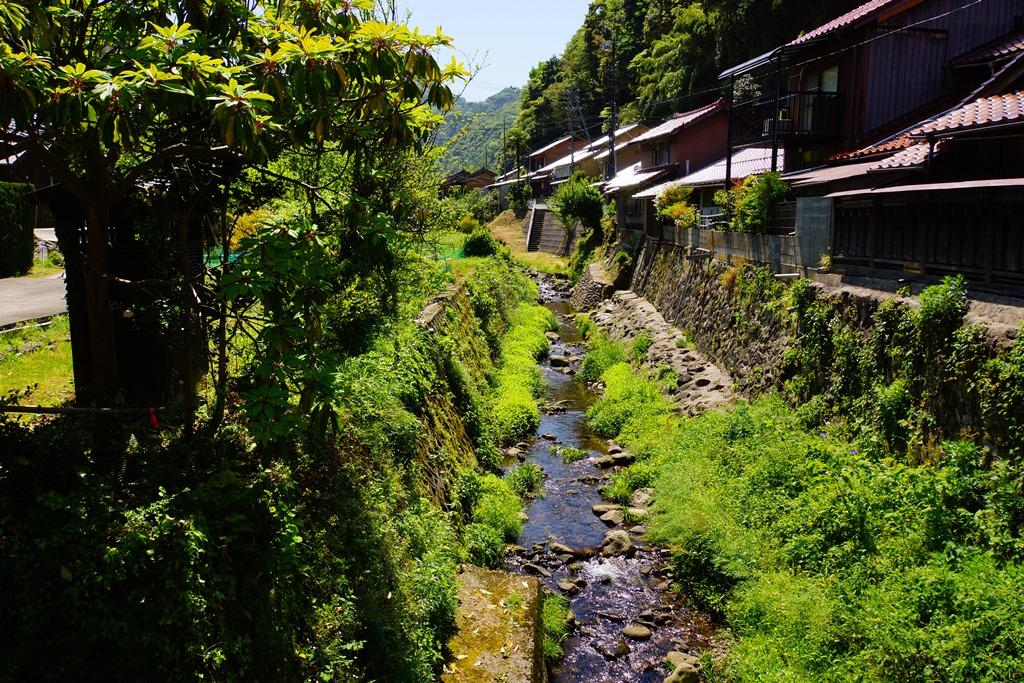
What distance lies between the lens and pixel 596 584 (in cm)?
1195

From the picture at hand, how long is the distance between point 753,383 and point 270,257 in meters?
13.7

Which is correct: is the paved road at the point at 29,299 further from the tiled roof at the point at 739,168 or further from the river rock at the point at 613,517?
the tiled roof at the point at 739,168

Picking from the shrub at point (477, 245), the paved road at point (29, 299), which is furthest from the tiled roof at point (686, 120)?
the paved road at point (29, 299)

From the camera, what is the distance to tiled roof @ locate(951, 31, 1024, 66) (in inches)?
742

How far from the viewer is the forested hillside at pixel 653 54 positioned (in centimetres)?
4347

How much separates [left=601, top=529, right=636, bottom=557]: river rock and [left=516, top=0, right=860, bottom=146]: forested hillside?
3441cm

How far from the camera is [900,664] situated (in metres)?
7.34

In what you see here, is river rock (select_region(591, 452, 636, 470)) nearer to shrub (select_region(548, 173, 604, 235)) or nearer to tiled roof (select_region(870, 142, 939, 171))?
tiled roof (select_region(870, 142, 939, 171))

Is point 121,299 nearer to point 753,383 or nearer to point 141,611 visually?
point 141,611

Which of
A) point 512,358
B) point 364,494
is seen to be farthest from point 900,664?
point 512,358

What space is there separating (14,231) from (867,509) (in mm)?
25356

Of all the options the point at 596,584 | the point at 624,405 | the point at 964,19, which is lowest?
the point at 596,584

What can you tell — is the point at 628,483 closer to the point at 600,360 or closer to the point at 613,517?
the point at 613,517

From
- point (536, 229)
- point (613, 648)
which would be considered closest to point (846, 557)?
point (613, 648)
